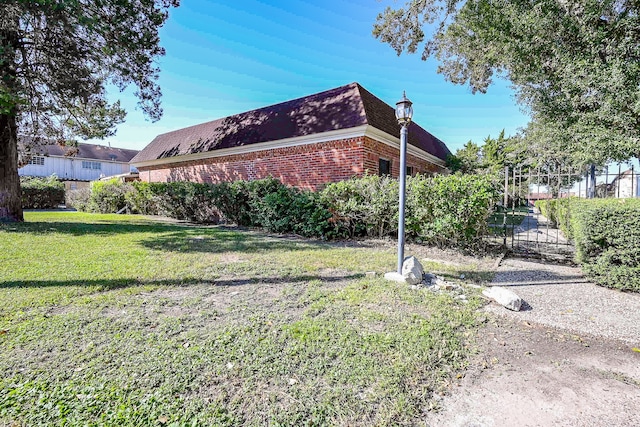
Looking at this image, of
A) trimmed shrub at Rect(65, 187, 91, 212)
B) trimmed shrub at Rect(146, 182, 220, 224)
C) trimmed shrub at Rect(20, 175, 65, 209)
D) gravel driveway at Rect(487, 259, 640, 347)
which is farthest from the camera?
trimmed shrub at Rect(20, 175, 65, 209)

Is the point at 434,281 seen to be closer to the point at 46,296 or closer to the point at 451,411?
the point at 451,411

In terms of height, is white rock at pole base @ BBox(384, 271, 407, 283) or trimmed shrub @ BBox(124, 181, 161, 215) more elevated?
trimmed shrub @ BBox(124, 181, 161, 215)

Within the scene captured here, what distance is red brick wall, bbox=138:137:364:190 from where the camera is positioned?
939 cm

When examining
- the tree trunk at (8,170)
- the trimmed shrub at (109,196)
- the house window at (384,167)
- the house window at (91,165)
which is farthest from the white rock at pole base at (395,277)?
the house window at (91,165)

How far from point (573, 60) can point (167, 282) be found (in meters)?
10.8

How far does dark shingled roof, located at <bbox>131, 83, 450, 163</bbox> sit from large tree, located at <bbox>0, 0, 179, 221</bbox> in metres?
3.53

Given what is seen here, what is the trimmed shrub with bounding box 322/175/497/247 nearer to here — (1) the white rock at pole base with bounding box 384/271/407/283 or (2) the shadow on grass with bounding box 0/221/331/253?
(2) the shadow on grass with bounding box 0/221/331/253

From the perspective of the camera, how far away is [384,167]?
10.5m

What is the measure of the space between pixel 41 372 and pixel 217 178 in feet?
39.7

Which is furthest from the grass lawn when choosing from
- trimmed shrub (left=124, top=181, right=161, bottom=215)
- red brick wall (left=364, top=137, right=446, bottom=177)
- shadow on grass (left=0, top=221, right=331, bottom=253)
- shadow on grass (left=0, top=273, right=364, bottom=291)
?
trimmed shrub (left=124, top=181, right=161, bottom=215)

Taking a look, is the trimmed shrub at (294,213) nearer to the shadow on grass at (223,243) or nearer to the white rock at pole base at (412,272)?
the shadow on grass at (223,243)

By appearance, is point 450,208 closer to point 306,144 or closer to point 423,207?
point 423,207

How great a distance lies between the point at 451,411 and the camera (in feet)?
6.20

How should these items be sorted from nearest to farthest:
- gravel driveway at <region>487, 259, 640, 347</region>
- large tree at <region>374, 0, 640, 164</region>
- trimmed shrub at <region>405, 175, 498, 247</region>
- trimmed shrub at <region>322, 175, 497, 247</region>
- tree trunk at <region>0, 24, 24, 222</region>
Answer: gravel driveway at <region>487, 259, 640, 347</region>, trimmed shrub at <region>405, 175, 498, 247</region>, trimmed shrub at <region>322, 175, 497, 247</region>, large tree at <region>374, 0, 640, 164</region>, tree trunk at <region>0, 24, 24, 222</region>
